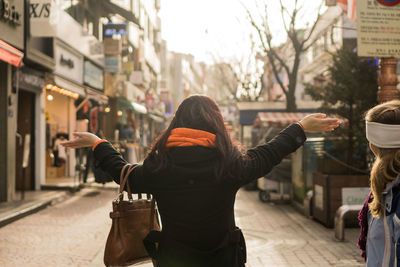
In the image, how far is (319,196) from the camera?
9.95m

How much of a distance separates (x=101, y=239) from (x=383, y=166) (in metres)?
6.28

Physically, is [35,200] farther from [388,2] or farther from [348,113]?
[388,2]

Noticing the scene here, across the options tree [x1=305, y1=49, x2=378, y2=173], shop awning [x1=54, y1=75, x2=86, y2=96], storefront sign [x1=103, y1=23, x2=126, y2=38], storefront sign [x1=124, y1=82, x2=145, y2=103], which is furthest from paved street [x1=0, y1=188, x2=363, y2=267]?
storefront sign [x1=124, y1=82, x2=145, y2=103]

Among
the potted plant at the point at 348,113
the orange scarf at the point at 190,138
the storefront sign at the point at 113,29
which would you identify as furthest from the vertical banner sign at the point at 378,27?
the storefront sign at the point at 113,29

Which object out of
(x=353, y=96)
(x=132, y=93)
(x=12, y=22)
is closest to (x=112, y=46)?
(x=132, y=93)

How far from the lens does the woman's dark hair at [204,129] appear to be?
2520 millimetres

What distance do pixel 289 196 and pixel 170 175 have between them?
1138 cm

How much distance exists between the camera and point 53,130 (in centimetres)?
1922

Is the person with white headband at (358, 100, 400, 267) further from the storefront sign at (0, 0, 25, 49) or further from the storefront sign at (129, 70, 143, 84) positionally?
the storefront sign at (129, 70, 143, 84)

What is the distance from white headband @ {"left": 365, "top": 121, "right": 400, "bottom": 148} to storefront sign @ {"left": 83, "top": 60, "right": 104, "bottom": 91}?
18.9 metres

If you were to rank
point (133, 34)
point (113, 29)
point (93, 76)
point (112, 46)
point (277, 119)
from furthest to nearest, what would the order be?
point (133, 34) < point (112, 46) < point (113, 29) < point (93, 76) < point (277, 119)

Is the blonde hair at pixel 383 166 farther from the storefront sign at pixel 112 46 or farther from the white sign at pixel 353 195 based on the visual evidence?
the storefront sign at pixel 112 46

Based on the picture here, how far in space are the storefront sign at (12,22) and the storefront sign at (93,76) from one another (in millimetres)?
8066

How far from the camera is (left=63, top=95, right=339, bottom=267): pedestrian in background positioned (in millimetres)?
2510
